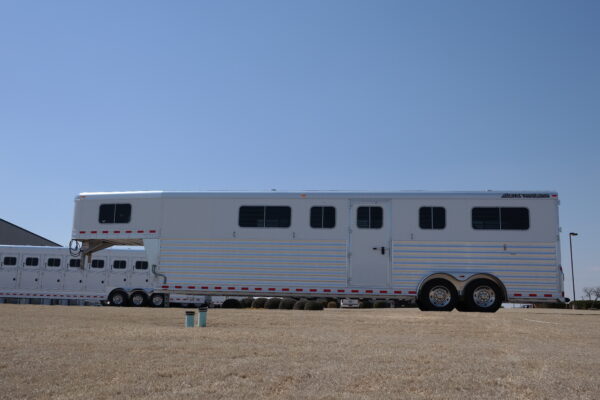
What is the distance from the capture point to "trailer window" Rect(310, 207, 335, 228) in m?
15.5

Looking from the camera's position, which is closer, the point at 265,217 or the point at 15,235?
the point at 265,217

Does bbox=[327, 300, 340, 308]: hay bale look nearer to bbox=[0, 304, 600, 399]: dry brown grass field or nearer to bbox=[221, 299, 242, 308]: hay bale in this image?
bbox=[221, 299, 242, 308]: hay bale

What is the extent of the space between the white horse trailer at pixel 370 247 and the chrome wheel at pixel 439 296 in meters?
0.03

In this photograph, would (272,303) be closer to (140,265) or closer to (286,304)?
(286,304)

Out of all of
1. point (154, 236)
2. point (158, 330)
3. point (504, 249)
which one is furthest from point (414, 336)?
point (154, 236)

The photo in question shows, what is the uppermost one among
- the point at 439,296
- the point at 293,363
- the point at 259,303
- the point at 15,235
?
the point at 15,235

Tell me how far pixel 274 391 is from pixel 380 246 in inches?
417

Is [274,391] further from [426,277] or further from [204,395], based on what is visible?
[426,277]

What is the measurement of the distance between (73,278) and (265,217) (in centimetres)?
1416

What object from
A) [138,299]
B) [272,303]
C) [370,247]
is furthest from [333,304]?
[370,247]

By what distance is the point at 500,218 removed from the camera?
594 inches

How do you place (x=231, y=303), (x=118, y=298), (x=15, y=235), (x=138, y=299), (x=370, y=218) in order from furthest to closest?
1. (x=15, y=235)
2. (x=231, y=303)
3. (x=138, y=299)
4. (x=118, y=298)
5. (x=370, y=218)

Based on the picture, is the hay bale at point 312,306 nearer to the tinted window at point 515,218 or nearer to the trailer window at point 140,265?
the trailer window at point 140,265

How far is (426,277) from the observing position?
14.9 meters
